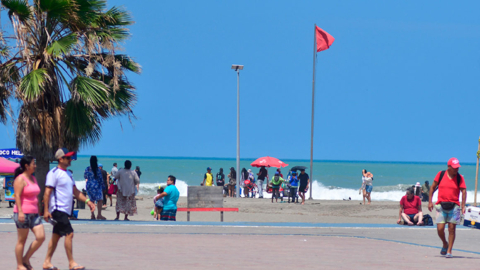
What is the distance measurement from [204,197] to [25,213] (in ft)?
32.4

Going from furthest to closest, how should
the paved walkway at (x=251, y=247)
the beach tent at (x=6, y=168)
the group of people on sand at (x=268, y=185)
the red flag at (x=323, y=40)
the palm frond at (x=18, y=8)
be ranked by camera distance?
the red flag at (x=323, y=40)
the group of people on sand at (x=268, y=185)
the beach tent at (x=6, y=168)
the palm frond at (x=18, y=8)
the paved walkway at (x=251, y=247)

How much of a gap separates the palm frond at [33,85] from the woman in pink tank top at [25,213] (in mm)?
7062

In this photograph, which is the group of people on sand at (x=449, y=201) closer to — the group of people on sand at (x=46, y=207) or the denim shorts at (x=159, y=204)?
the group of people on sand at (x=46, y=207)

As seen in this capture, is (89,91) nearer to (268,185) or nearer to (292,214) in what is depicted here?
(292,214)

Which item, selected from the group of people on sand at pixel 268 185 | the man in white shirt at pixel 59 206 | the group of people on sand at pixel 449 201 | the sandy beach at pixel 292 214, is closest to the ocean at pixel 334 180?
the group of people on sand at pixel 268 185

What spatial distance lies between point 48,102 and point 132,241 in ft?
18.8

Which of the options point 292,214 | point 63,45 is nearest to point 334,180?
point 292,214

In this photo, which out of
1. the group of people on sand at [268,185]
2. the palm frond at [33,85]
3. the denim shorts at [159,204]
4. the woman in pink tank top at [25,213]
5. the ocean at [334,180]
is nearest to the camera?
the woman in pink tank top at [25,213]

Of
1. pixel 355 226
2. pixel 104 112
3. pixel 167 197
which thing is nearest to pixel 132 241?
pixel 167 197

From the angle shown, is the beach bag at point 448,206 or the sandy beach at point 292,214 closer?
the beach bag at point 448,206

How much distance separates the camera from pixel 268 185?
31.9 m

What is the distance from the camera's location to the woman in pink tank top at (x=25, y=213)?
7086 millimetres

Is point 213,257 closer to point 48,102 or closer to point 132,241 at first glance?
point 132,241

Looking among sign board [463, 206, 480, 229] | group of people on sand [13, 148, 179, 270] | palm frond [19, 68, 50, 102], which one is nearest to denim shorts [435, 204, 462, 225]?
sign board [463, 206, 480, 229]
